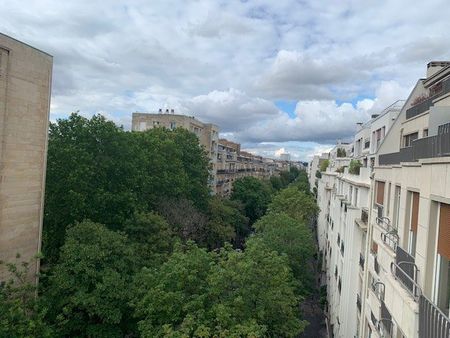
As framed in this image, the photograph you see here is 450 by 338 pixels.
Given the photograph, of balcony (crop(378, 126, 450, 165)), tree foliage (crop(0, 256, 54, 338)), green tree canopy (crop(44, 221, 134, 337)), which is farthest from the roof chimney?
tree foliage (crop(0, 256, 54, 338))

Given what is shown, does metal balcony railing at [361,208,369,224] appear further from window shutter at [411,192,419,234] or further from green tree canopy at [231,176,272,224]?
green tree canopy at [231,176,272,224]

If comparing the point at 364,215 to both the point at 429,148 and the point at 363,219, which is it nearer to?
the point at 363,219

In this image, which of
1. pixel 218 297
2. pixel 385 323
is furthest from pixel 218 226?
pixel 385 323

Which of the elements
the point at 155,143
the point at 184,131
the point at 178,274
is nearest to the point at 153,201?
the point at 155,143

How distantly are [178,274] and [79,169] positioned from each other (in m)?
12.1

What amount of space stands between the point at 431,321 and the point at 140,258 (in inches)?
710

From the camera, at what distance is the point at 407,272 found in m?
8.72

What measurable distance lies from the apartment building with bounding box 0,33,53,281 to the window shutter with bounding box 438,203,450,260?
16.6m

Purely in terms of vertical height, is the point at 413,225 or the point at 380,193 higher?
the point at 380,193

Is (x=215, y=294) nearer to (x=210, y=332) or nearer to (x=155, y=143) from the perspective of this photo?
(x=210, y=332)

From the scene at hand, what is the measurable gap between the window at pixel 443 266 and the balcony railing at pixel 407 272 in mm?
347

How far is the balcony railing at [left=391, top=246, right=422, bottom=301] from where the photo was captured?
7789 millimetres

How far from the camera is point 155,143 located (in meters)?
35.8

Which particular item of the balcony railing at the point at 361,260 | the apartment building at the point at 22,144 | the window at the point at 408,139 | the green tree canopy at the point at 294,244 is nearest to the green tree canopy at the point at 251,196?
the green tree canopy at the point at 294,244
